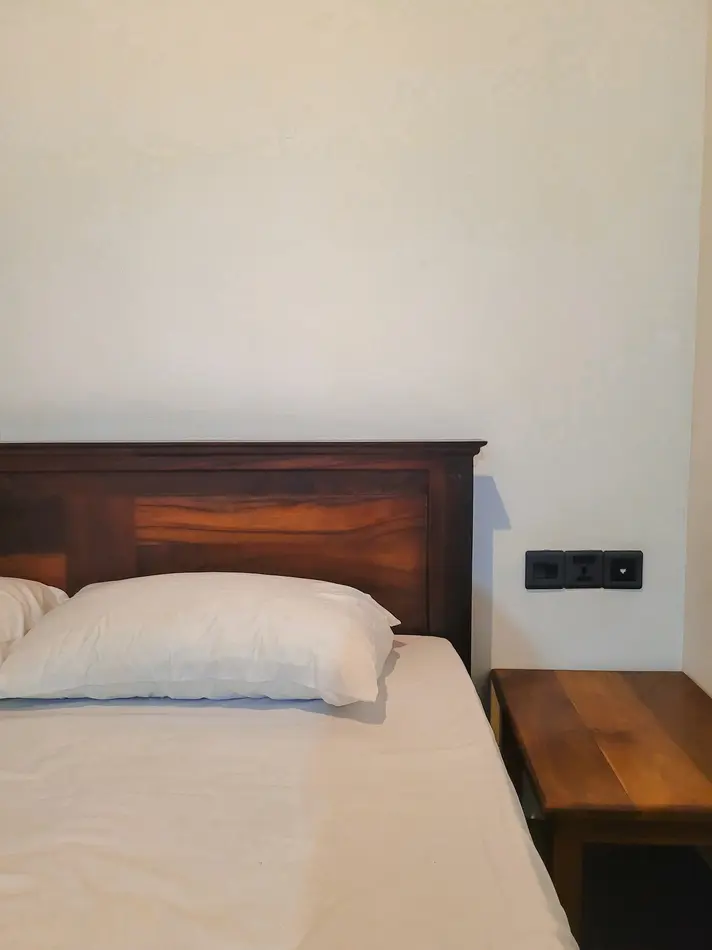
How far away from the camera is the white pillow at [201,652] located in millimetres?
1231

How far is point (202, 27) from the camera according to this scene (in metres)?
1.63

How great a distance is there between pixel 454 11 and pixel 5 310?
1.15 m

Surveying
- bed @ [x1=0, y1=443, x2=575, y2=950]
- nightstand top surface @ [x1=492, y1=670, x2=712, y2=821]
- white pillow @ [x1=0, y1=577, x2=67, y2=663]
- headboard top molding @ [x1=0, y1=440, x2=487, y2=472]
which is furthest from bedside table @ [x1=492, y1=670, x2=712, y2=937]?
white pillow @ [x1=0, y1=577, x2=67, y2=663]

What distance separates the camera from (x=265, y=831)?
2.93 ft

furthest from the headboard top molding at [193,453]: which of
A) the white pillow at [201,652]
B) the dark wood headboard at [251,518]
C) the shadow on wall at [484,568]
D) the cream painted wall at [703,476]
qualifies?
the cream painted wall at [703,476]

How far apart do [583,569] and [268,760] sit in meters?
0.90

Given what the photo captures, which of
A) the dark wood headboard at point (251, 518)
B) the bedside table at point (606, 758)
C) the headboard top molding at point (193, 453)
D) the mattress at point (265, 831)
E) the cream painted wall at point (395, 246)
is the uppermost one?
the cream painted wall at point (395, 246)

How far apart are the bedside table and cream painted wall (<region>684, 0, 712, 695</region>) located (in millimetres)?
93

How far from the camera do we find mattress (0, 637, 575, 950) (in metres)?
0.74

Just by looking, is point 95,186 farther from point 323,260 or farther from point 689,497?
point 689,497

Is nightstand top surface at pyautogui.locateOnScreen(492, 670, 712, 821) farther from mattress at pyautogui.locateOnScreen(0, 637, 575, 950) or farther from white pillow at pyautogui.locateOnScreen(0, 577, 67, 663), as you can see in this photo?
white pillow at pyautogui.locateOnScreen(0, 577, 67, 663)

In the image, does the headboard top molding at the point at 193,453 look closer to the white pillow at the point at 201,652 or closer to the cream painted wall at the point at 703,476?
the white pillow at the point at 201,652

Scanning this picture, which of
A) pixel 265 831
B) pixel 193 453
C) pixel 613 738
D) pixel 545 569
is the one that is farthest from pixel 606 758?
pixel 193 453

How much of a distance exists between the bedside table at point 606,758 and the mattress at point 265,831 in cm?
17
